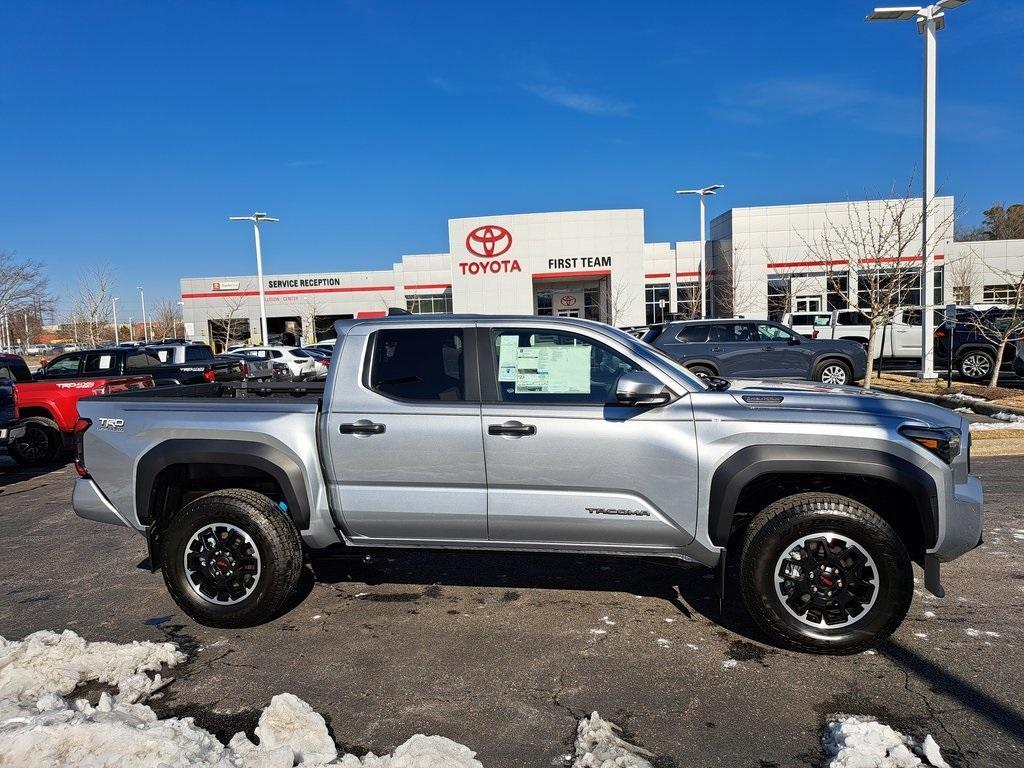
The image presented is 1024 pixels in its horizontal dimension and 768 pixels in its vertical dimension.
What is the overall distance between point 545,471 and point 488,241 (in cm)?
3614

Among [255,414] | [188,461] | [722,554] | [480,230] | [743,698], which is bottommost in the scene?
[743,698]

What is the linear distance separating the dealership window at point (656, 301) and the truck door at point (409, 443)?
41991 millimetres

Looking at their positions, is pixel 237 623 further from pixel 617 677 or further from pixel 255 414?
pixel 617 677

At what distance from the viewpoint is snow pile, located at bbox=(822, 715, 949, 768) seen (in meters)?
2.91

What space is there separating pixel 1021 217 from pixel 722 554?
262ft

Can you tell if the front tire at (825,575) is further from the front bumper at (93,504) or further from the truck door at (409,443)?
the front bumper at (93,504)

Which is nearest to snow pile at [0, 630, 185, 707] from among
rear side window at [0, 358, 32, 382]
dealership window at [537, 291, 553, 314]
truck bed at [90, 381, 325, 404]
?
truck bed at [90, 381, 325, 404]

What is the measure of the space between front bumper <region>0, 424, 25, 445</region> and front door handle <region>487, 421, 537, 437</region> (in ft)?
31.9

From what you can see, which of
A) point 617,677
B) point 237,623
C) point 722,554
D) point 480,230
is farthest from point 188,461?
point 480,230

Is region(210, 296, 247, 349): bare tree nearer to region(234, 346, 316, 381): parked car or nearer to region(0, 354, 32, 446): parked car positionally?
region(234, 346, 316, 381): parked car

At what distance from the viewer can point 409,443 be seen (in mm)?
4254

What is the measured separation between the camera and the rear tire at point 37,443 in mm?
10934

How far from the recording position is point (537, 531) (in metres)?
4.20

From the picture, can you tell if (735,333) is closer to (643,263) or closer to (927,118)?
Answer: (927,118)
